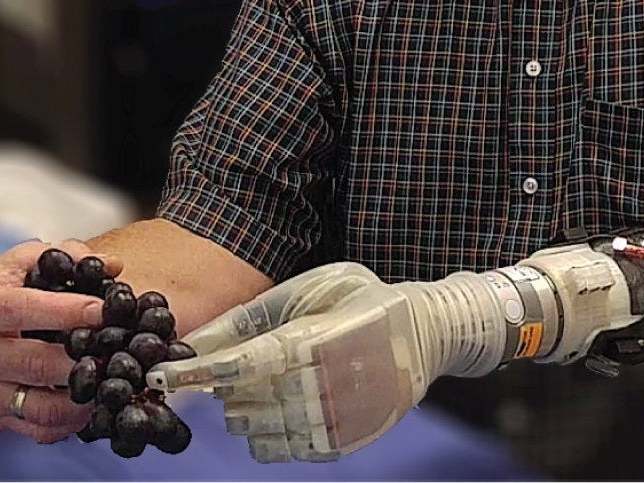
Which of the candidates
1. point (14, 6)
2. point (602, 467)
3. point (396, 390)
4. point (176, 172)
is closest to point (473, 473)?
point (602, 467)

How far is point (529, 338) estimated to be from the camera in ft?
2.05

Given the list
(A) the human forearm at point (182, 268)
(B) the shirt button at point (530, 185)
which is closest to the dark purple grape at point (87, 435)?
(A) the human forearm at point (182, 268)

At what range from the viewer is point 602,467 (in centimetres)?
89

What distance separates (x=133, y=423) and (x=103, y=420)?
0.02m

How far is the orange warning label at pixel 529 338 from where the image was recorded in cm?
62

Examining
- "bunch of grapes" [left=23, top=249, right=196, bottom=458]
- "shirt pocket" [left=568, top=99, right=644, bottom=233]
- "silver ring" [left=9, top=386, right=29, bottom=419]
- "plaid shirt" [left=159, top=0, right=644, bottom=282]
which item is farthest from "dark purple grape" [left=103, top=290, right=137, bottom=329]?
"shirt pocket" [left=568, top=99, right=644, bottom=233]

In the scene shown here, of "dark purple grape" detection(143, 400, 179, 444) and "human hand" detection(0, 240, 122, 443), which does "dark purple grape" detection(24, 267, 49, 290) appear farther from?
"dark purple grape" detection(143, 400, 179, 444)

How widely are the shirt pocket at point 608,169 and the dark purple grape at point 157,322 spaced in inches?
18.0

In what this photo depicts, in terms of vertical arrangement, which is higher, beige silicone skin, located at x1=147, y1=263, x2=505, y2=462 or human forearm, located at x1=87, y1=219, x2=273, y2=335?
beige silicone skin, located at x1=147, y1=263, x2=505, y2=462

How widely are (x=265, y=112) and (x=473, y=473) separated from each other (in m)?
0.35

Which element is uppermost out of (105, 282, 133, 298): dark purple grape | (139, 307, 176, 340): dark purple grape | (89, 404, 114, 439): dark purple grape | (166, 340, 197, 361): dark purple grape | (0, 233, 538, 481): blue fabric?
(105, 282, 133, 298): dark purple grape

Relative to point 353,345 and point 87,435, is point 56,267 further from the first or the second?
point 353,345

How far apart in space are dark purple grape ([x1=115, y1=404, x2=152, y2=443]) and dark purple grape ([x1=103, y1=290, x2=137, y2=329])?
0.05 meters

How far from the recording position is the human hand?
630 millimetres
